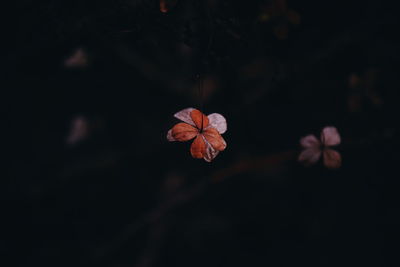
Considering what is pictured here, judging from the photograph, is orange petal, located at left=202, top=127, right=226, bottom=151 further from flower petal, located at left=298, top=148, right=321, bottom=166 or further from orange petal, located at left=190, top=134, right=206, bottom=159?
flower petal, located at left=298, top=148, right=321, bottom=166

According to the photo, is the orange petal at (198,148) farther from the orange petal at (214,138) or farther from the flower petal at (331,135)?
the flower petal at (331,135)

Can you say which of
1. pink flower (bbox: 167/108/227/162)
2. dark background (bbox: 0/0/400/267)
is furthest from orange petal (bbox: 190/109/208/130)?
dark background (bbox: 0/0/400/267)

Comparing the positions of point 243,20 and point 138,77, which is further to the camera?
point 138,77

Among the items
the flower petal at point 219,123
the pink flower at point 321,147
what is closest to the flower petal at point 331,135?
the pink flower at point 321,147

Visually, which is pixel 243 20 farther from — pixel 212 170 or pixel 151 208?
pixel 151 208

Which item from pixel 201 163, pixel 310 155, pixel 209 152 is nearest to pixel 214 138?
pixel 209 152

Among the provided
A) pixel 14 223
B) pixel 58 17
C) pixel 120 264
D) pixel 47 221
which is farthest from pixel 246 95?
pixel 14 223

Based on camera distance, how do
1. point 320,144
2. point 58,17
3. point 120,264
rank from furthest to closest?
point 120,264 → point 320,144 → point 58,17
